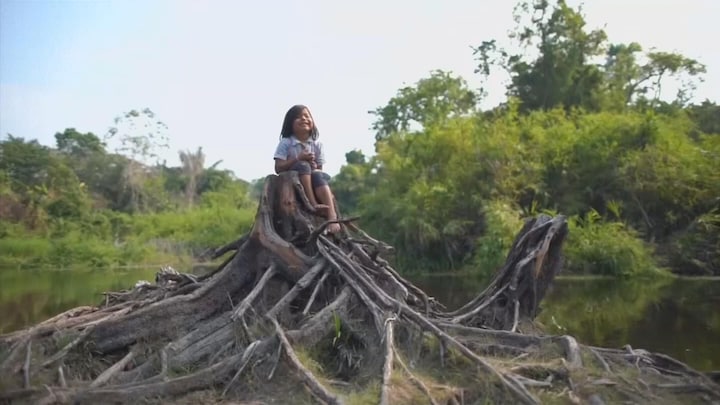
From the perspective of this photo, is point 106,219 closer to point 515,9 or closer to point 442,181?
point 442,181

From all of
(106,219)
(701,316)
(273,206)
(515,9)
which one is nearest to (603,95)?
(515,9)

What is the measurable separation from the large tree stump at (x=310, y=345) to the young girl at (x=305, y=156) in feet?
0.57

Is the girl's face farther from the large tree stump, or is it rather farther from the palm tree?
the palm tree

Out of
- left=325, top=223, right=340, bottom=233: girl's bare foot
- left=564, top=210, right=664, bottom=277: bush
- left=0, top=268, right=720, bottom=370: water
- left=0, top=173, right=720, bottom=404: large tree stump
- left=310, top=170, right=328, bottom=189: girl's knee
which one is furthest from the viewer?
left=564, top=210, right=664, bottom=277: bush

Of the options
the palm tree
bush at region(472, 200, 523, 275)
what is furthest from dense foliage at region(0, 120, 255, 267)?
bush at region(472, 200, 523, 275)

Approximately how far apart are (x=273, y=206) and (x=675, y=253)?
21.3m

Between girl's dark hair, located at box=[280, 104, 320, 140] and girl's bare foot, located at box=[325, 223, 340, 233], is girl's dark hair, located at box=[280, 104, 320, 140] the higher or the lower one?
the higher one

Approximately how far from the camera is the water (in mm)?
9977

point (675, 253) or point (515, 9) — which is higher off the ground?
point (515, 9)

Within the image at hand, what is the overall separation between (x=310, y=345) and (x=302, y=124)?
2448 millimetres

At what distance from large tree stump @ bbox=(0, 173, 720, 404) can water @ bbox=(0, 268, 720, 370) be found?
8.57ft

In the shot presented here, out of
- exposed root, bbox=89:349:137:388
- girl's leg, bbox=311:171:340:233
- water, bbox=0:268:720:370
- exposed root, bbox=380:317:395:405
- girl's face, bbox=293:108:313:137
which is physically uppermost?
girl's face, bbox=293:108:313:137

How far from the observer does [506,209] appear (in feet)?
88.3

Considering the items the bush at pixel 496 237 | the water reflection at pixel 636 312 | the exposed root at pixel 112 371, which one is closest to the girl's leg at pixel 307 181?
the exposed root at pixel 112 371
